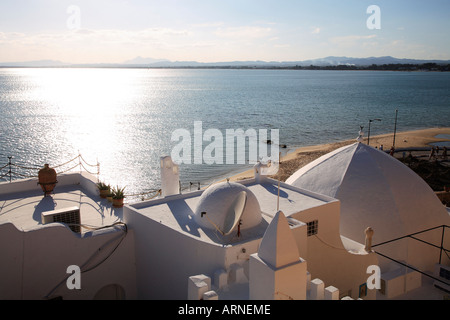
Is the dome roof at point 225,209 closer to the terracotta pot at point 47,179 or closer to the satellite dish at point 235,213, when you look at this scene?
the satellite dish at point 235,213

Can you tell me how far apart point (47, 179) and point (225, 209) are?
8149 millimetres

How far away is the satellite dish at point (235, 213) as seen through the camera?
10830 mm

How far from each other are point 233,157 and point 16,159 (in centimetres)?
2500

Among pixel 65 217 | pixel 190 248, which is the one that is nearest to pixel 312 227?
pixel 190 248

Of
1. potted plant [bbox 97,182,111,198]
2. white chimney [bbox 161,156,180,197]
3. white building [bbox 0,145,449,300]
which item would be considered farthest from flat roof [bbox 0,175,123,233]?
white chimney [bbox 161,156,180,197]

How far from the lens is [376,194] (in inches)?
659

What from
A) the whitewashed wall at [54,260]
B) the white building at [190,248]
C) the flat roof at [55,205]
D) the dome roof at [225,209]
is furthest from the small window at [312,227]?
the flat roof at [55,205]

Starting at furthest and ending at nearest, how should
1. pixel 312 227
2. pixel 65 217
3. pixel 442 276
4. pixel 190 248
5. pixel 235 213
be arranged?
1. pixel 442 276
2. pixel 312 227
3. pixel 65 217
4. pixel 235 213
5. pixel 190 248

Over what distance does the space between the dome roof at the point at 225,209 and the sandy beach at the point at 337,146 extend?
26.4 m

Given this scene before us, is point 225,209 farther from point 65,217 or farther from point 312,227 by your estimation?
point 65,217

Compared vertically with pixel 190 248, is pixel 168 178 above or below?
above
